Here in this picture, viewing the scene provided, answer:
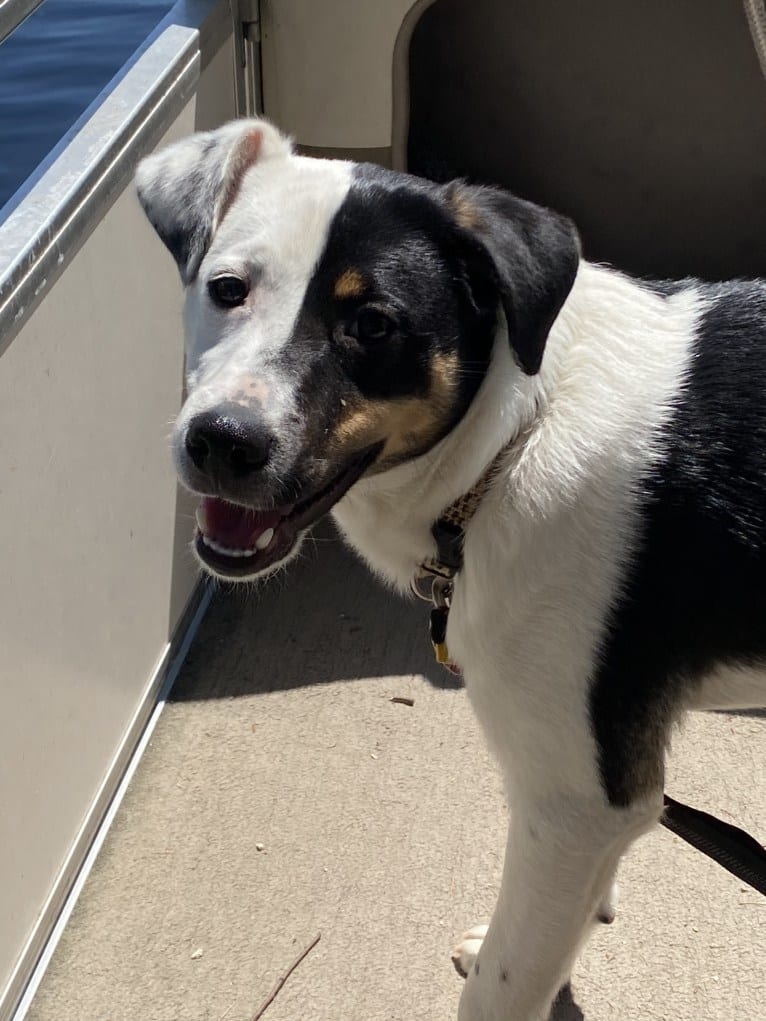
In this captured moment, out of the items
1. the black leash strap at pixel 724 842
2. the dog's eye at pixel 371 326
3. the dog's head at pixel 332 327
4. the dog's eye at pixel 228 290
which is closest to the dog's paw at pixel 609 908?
the black leash strap at pixel 724 842

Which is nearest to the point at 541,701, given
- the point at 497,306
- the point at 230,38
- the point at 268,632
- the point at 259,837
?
the point at 497,306

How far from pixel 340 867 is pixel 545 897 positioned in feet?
2.43

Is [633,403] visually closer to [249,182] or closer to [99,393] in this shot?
[249,182]

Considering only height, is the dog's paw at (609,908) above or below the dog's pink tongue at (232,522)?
below

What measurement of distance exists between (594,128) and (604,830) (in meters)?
2.60

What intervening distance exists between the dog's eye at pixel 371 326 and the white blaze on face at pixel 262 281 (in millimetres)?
102

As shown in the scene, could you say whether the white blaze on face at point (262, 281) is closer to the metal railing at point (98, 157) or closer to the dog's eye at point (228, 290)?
the dog's eye at point (228, 290)

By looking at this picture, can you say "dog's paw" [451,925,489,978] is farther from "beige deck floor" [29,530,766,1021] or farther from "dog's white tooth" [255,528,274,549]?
"dog's white tooth" [255,528,274,549]

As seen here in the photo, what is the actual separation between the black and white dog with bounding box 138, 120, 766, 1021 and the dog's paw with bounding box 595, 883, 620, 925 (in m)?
0.47

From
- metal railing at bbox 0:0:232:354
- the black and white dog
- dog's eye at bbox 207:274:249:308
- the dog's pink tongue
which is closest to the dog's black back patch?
the black and white dog

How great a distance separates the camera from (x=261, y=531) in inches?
77.9

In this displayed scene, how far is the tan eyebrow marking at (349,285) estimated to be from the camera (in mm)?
1914

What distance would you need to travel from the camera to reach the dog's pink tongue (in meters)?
1.98

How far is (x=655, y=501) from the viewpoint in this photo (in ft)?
6.39
